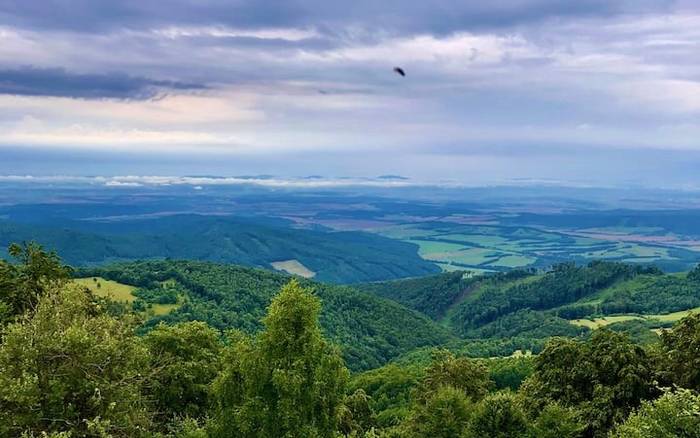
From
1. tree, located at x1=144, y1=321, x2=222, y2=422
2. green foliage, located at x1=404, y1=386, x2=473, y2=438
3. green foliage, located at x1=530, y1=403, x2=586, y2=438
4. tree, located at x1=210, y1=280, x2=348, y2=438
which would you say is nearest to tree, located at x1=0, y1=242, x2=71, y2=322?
tree, located at x1=144, y1=321, x2=222, y2=422

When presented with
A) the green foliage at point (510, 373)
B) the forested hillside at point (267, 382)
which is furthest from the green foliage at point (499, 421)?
the green foliage at point (510, 373)

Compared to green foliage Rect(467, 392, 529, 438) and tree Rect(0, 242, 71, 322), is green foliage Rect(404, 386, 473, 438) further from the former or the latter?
tree Rect(0, 242, 71, 322)

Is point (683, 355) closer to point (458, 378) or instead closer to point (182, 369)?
point (458, 378)

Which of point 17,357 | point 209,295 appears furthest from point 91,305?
point 209,295

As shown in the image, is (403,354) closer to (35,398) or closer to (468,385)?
(468,385)

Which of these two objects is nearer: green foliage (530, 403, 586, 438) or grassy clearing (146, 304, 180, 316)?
green foliage (530, 403, 586, 438)

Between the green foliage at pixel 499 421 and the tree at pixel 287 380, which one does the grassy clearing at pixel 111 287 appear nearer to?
the green foliage at pixel 499 421
